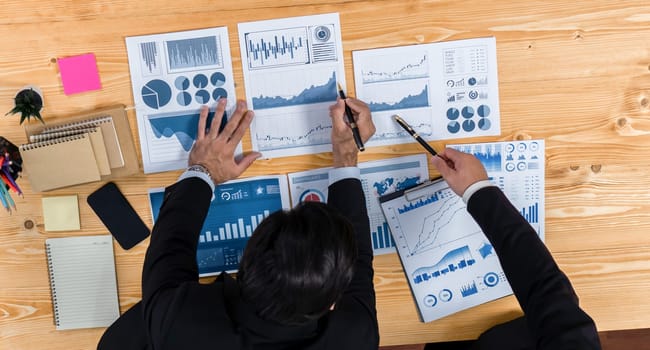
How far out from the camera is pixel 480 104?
1229mm

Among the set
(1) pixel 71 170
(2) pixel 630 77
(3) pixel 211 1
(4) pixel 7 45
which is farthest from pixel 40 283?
(2) pixel 630 77

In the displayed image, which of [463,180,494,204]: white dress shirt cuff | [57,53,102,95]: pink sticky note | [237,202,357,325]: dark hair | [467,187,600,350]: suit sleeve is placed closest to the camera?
[237,202,357,325]: dark hair

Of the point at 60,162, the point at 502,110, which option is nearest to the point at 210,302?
the point at 60,162

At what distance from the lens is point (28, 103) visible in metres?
1.17

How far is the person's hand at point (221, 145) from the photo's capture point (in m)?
1.20

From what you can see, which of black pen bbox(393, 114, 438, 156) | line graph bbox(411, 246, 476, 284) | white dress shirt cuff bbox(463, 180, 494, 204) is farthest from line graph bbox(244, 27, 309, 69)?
line graph bbox(411, 246, 476, 284)

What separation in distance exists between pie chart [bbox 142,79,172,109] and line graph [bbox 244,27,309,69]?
0.21m

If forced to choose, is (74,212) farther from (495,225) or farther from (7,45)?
(495,225)

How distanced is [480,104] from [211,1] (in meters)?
0.69

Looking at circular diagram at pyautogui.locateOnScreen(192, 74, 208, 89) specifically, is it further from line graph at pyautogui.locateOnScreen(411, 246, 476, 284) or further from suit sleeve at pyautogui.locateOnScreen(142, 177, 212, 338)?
line graph at pyautogui.locateOnScreen(411, 246, 476, 284)

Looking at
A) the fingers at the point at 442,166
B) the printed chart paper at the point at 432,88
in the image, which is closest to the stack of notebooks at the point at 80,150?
the printed chart paper at the point at 432,88

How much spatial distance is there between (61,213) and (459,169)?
96 cm

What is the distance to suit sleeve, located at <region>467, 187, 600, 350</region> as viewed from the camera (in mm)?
942

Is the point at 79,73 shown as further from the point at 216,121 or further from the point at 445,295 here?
the point at 445,295
